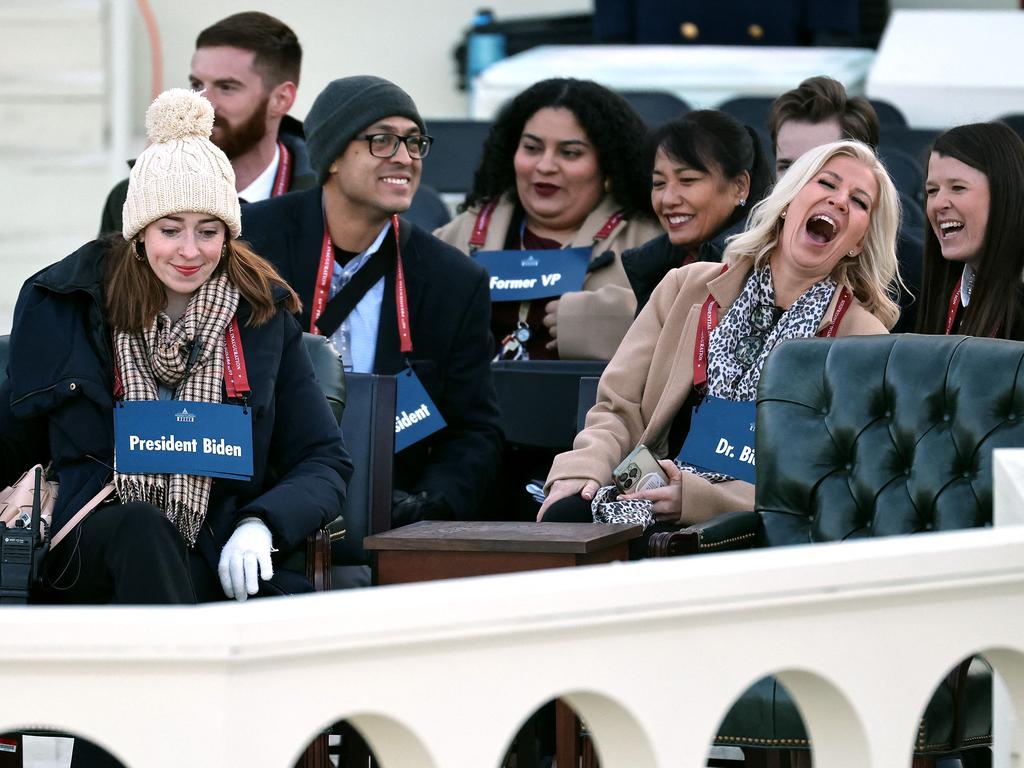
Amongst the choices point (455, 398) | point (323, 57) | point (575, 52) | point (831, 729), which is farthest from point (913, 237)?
point (323, 57)

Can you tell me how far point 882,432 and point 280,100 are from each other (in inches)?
102

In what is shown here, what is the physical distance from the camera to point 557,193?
477 cm

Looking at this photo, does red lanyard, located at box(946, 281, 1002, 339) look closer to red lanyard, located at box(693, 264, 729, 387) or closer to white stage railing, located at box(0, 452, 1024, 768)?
red lanyard, located at box(693, 264, 729, 387)

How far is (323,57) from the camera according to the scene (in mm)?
9281

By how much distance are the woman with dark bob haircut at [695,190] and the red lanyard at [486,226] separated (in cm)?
40

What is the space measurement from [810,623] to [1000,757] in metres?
0.47

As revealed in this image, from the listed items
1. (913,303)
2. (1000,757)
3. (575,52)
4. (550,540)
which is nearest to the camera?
(1000,757)

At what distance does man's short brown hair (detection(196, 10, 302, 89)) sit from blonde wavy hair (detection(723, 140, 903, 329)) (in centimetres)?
197

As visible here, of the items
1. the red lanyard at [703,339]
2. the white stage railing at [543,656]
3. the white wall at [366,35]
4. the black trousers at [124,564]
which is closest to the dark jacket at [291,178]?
the red lanyard at [703,339]

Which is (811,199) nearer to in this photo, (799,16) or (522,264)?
(522,264)

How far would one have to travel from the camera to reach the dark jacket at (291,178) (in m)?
4.72

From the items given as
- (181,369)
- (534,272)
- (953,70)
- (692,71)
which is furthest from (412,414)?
(953,70)

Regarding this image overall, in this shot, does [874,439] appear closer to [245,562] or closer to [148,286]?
[245,562]

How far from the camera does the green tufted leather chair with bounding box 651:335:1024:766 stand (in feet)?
9.86
